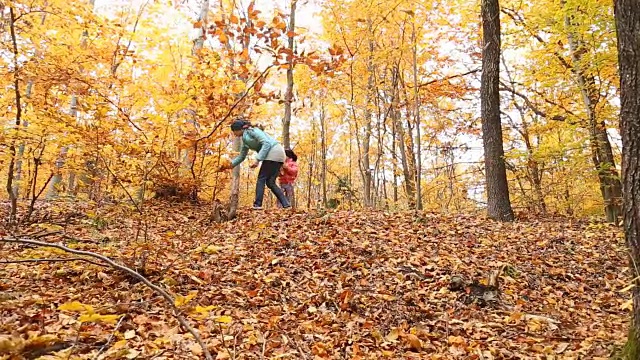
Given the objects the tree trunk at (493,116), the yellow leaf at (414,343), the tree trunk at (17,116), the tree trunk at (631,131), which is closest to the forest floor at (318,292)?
the yellow leaf at (414,343)

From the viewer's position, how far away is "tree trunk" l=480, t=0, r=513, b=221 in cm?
681

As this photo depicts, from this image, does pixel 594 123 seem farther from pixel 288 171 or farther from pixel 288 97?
pixel 288 171

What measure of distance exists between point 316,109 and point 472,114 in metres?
8.09

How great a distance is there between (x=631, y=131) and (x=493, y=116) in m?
4.60

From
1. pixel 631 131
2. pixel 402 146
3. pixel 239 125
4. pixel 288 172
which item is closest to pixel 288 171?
pixel 288 172

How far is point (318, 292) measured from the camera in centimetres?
387

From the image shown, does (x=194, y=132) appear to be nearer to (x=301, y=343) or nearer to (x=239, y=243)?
(x=239, y=243)

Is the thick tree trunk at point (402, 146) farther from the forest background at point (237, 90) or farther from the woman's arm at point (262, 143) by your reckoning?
the woman's arm at point (262, 143)

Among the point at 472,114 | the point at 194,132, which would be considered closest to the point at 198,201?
the point at 194,132

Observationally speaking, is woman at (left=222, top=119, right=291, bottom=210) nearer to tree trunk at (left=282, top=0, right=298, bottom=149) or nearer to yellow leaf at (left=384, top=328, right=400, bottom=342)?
tree trunk at (left=282, top=0, right=298, bottom=149)

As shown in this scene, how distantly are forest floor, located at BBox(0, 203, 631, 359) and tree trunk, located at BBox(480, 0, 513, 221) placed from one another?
0.88m

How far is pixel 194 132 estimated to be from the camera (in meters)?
6.09

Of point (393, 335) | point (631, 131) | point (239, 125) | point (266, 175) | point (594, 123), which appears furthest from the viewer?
point (266, 175)

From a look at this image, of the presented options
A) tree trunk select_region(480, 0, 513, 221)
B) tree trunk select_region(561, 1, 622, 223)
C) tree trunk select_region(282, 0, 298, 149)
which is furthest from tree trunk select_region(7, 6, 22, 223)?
tree trunk select_region(561, 1, 622, 223)
